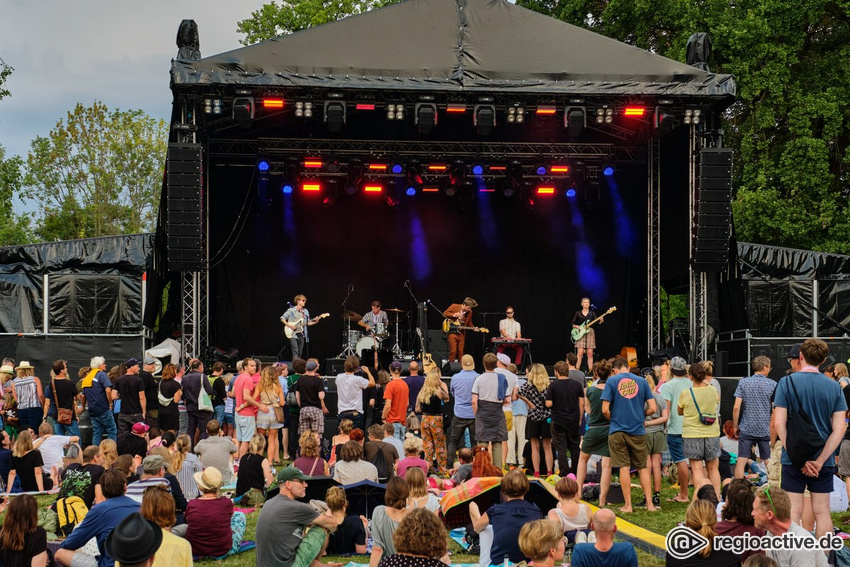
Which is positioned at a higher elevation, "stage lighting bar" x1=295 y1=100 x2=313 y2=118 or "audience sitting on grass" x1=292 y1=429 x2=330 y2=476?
"stage lighting bar" x1=295 y1=100 x2=313 y2=118

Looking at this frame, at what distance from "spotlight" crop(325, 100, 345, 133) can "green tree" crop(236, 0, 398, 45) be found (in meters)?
18.6

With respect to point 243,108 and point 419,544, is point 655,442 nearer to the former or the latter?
point 419,544

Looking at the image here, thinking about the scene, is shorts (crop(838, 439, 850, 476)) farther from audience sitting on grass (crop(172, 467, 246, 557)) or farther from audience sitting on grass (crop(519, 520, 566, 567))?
audience sitting on grass (crop(172, 467, 246, 557))

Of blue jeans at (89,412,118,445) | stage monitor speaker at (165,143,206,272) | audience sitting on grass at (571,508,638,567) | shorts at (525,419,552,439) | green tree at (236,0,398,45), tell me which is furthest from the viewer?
green tree at (236,0,398,45)

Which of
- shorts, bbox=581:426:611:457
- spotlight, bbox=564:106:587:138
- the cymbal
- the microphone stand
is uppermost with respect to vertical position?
spotlight, bbox=564:106:587:138

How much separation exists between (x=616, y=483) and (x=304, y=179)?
10583 mm

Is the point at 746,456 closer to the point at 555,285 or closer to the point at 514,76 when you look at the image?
the point at 514,76

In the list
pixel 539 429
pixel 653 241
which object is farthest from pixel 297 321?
pixel 653 241

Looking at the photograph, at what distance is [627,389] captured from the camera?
9141mm

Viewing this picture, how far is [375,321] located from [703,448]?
30.6 feet

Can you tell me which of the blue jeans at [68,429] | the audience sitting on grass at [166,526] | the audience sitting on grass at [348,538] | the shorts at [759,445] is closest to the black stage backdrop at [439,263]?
the blue jeans at [68,429]

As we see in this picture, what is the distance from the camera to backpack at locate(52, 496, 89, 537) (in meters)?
7.44

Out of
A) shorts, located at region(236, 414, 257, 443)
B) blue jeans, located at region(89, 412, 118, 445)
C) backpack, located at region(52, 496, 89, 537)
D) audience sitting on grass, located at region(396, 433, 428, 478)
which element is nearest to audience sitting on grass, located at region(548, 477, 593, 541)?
audience sitting on grass, located at region(396, 433, 428, 478)

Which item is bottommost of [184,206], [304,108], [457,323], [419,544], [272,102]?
[457,323]
